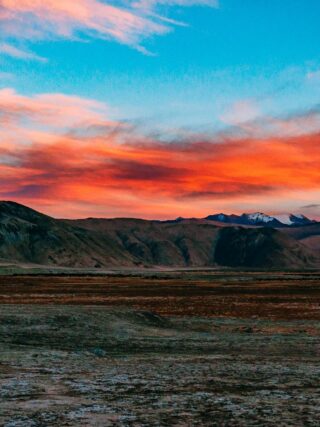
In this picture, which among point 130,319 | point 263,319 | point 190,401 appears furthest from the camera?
point 263,319

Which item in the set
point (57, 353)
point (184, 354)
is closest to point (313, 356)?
point (184, 354)

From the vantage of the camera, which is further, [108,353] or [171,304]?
[171,304]

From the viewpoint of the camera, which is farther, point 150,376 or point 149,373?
point 149,373

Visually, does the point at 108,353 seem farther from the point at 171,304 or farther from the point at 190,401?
the point at 171,304

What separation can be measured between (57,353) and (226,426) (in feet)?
40.8

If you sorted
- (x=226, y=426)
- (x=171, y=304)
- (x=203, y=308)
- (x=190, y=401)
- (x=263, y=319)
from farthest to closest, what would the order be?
1. (x=171, y=304)
2. (x=203, y=308)
3. (x=263, y=319)
4. (x=190, y=401)
5. (x=226, y=426)

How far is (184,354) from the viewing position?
77.1 feet

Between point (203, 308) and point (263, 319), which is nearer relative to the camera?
point (263, 319)

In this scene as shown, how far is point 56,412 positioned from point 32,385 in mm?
3294

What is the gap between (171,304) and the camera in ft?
199

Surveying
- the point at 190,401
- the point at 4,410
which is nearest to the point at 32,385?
the point at 4,410

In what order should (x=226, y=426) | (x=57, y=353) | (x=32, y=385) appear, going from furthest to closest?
(x=57, y=353), (x=32, y=385), (x=226, y=426)

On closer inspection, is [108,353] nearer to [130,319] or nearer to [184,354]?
[184,354]

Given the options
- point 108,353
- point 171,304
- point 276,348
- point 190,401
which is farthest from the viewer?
point 171,304
